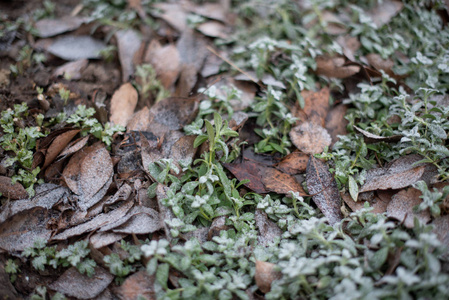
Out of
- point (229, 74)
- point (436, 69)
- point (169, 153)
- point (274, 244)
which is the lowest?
point (274, 244)

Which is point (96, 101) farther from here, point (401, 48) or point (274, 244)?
point (401, 48)

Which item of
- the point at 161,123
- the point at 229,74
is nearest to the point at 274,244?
the point at 161,123

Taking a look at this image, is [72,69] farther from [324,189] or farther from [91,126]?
[324,189]

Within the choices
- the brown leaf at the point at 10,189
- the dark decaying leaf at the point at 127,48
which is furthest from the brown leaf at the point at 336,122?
the brown leaf at the point at 10,189

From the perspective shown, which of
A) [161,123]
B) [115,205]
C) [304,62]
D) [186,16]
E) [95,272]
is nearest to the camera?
[95,272]

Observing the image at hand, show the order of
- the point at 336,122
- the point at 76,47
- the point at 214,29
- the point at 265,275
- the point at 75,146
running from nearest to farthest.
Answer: the point at 265,275
the point at 75,146
the point at 336,122
the point at 76,47
the point at 214,29

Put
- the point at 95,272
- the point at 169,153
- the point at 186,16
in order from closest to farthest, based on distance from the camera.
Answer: the point at 95,272 < the point at 169,153 < the point at 186,16

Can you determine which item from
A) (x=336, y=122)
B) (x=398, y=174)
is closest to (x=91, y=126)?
(x=336, y=122)

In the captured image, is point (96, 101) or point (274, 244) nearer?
point (274, 244)
